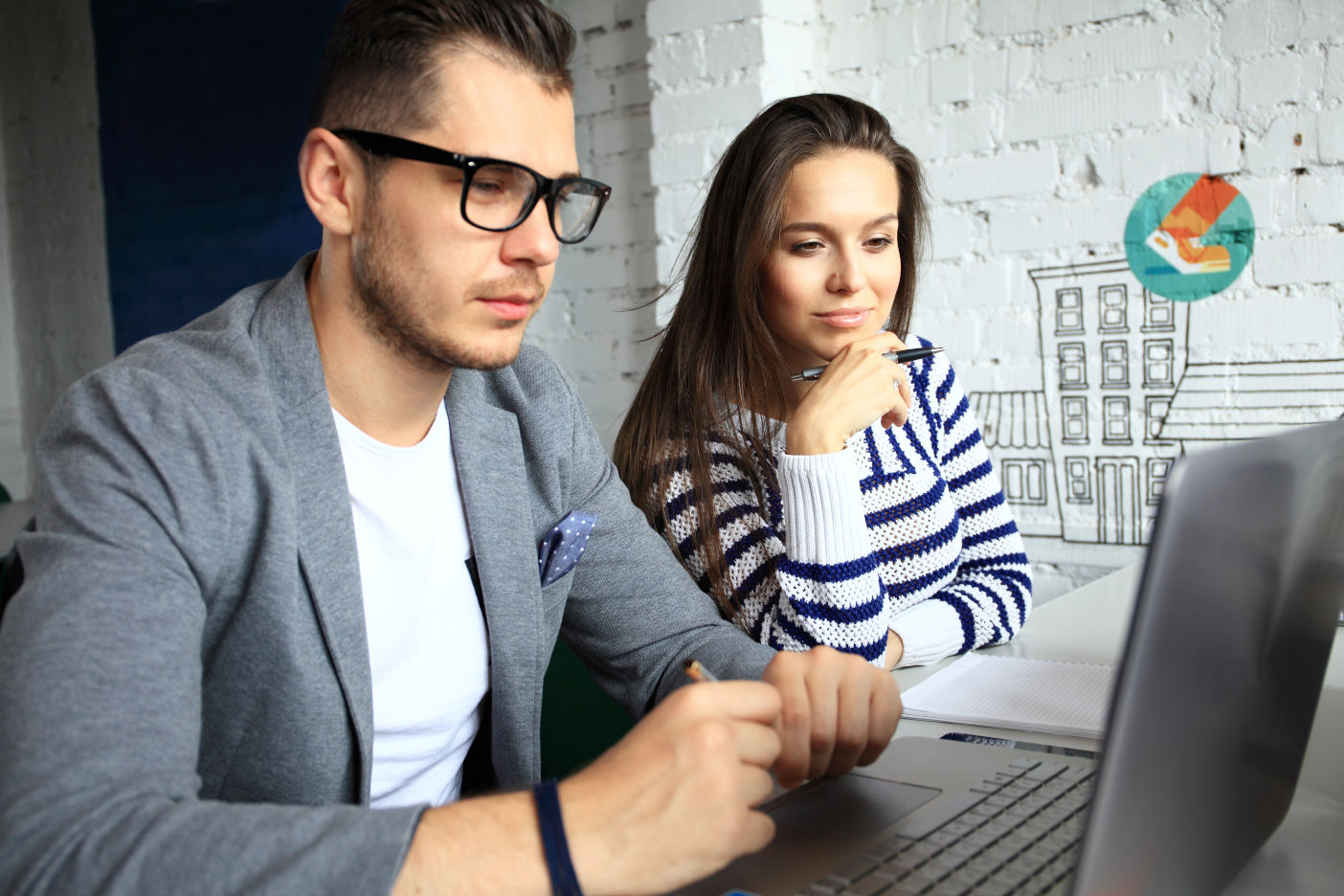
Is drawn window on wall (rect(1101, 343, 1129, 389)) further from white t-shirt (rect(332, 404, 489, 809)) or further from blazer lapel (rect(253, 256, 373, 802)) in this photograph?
blazer lapel (rect(253, 256, 373, 802))

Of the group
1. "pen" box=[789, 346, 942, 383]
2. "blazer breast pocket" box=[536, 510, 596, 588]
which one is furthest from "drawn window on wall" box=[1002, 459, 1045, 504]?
"blazer breast pocket" box=[536, 510, 596, 588]

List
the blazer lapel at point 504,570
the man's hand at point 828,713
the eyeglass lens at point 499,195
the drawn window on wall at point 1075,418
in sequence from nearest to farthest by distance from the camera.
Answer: the man's hand at point 828,713 → the eyeglass lens at point 499,195 → the blazer lapel at point 504,570 → the drawn window on wall at point 1075,418

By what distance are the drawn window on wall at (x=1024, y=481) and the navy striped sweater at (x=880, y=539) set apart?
42 cm

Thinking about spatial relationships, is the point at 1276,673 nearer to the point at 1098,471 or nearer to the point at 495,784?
the point at 495,784

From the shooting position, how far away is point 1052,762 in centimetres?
84

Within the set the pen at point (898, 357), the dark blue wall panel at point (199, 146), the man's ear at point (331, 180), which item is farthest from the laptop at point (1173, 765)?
the dark blue wall panel at point (199, 146)

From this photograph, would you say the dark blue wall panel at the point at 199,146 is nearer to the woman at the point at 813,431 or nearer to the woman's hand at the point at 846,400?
the woman at the point at 813,431

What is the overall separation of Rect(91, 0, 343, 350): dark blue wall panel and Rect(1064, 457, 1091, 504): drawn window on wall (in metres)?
1.98

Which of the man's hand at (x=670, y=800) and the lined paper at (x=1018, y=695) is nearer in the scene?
the man's hand at (x=670, y=800)

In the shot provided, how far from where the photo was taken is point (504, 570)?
1.04 meters

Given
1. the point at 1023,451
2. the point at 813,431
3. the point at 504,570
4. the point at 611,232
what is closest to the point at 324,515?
the point at 504,570

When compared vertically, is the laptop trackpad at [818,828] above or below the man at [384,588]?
below

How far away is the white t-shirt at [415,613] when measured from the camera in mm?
960

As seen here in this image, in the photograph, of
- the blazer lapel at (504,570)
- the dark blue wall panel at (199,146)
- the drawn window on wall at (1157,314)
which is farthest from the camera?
the dark blue wall panel at (199,146)
